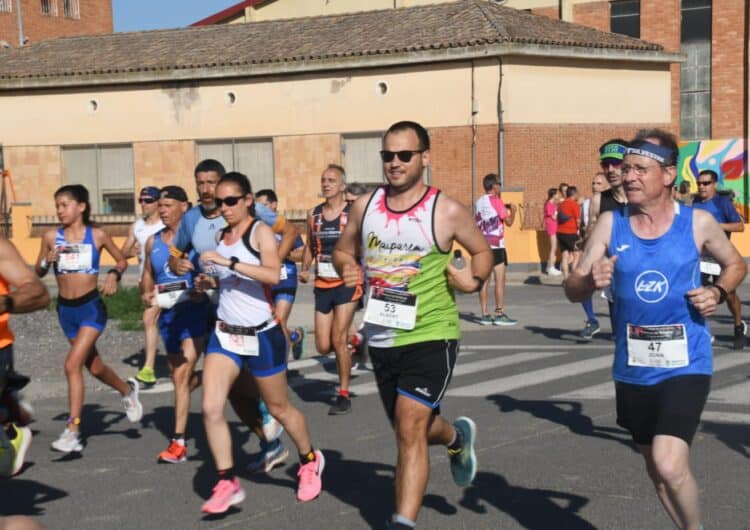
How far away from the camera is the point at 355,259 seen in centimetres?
659

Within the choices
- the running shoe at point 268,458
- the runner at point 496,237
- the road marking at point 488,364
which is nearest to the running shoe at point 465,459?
the running shoe at point 268,458

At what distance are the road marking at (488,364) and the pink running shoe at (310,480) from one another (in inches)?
153

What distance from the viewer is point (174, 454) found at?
8.23 metres

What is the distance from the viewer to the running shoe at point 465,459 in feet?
21.9

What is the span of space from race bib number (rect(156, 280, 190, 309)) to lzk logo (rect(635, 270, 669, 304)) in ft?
13.0

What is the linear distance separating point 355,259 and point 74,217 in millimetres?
3507

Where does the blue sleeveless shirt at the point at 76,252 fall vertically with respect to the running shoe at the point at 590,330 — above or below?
above

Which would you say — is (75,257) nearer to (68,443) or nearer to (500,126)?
(68,443)

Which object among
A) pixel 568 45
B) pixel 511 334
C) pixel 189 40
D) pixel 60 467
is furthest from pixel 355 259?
pixel 189 40

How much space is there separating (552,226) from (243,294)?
789 inches

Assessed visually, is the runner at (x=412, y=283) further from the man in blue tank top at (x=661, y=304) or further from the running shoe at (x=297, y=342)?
the running shoe at (x=297, y=342)

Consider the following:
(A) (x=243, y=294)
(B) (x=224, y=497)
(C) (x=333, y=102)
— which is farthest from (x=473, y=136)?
(B) (x=224, y=497)

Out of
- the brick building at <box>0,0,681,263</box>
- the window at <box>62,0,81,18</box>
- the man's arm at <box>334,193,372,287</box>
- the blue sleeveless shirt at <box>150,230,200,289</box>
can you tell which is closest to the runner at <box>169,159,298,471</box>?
the blue sleeveless shirt at <box>150,230,200,289</box>

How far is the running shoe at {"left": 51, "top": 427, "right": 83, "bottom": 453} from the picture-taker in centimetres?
859
